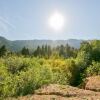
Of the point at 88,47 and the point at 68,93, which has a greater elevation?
the point at 88,47

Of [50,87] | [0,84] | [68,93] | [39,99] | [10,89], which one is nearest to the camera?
[39,99]

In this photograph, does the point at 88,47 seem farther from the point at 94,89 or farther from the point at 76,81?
the point at 94,89

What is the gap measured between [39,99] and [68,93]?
1.59 meters

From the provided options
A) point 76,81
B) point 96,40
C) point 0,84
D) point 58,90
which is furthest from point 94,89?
point 96,40

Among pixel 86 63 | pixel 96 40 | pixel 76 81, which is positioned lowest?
pixel 76 81

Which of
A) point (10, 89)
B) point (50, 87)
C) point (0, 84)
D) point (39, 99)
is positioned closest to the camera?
point (39, 99)

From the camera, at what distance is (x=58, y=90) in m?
12.6

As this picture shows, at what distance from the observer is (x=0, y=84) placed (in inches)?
632

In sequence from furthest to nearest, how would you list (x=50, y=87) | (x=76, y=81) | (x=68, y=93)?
(x=76, y=81)
(x=50, y=87)
(x=68, y=93)

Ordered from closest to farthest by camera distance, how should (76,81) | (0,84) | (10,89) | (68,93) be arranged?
(68,93)
(10,89)
(0,84)
(76,81)

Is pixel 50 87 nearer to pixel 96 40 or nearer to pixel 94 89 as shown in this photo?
pixel 94 89

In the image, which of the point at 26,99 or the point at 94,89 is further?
the point at 94,89

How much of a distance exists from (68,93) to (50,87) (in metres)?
1.26

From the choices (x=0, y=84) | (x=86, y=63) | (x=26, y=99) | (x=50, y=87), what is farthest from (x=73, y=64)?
(x=26, y=99)
